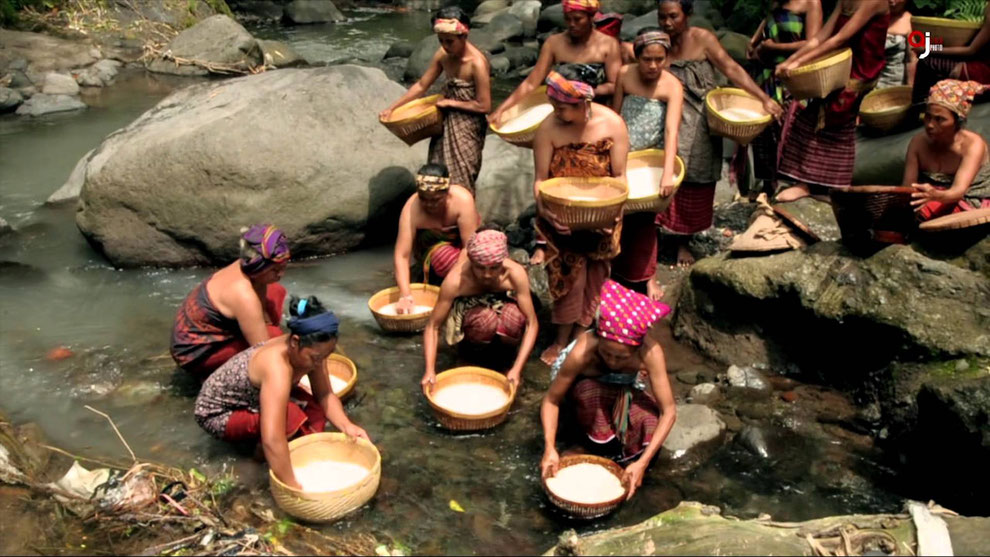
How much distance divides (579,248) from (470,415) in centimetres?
127

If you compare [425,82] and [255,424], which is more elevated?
[425,82]

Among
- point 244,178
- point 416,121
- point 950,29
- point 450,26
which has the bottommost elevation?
point 244,178

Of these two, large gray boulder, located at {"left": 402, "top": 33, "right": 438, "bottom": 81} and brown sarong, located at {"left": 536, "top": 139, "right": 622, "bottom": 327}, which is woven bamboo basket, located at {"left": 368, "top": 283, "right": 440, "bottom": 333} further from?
large gray boulder, located at {"left": 402, "top": 33, "right": 438, "bottom": 81}

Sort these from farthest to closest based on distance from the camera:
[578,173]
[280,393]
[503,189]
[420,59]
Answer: [420,59] → [503,189] → [578,173] → [280,393]

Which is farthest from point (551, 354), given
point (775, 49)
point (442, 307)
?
point (775, 49)

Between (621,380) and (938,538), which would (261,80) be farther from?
(938,538)

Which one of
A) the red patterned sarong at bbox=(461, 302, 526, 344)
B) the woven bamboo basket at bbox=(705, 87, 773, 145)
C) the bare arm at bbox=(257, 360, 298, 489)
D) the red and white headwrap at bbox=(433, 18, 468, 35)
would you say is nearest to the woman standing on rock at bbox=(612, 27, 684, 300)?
the woven bamboo basket at bbox=(705, 87, 773, 145)

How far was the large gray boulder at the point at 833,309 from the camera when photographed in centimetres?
499

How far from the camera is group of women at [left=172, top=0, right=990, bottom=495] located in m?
4.40

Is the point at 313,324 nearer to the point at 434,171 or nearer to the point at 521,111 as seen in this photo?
the point at 434,171

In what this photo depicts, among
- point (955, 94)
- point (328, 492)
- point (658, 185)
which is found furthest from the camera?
point (658, 185)

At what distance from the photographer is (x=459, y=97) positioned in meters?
6.63

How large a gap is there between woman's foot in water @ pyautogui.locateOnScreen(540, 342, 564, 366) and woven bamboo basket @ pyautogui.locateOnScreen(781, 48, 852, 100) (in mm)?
2355

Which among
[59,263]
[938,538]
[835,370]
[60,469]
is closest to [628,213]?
[835,370]
